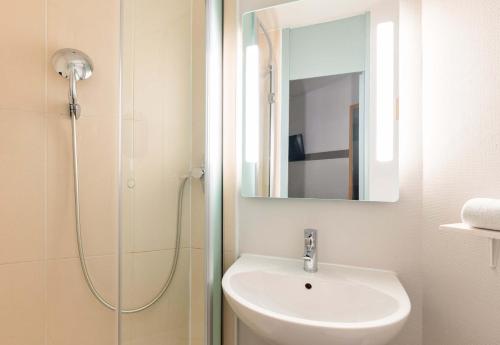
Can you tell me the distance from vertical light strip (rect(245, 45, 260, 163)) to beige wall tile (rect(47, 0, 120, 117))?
59 cm

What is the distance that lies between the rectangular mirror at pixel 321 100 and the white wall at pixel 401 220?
4 centimetres

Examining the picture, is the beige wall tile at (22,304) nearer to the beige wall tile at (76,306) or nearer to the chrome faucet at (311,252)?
the beige wall tile at (76,306)

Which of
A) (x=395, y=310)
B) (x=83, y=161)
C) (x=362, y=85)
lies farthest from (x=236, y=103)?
(x=395, y=310)

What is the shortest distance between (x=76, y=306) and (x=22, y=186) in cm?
53

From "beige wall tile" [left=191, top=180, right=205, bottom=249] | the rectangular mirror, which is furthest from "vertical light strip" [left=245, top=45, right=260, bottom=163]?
"beige wall tile" [left=191, top=180, right=205, bottom=249]

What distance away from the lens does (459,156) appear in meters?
0.83

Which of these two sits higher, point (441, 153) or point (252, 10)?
point (252, 10)

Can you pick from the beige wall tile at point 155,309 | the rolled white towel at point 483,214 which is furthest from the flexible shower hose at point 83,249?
the rolled white towel at point 483,214

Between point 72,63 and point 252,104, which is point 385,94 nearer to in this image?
point 252,104

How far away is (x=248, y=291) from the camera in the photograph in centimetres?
107

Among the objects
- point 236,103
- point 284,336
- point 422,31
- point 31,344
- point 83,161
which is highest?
point 422,31

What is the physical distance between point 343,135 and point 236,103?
1.57ft

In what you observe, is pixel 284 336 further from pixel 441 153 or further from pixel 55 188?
Result: pixel 55 188

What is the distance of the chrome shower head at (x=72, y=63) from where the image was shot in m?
1.14
